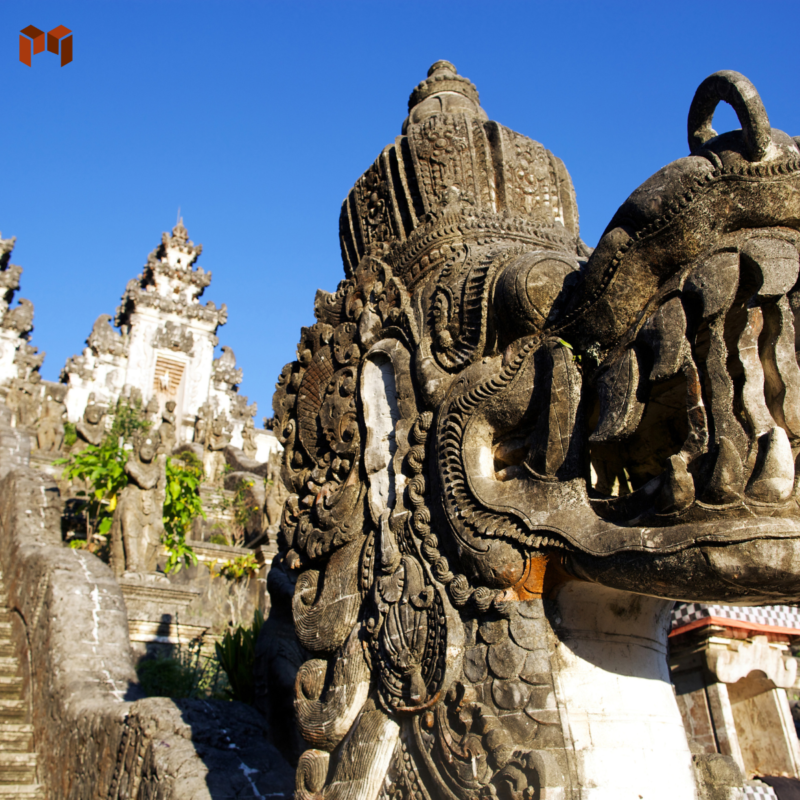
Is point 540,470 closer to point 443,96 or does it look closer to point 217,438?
point 443,96

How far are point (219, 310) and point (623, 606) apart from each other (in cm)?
3833

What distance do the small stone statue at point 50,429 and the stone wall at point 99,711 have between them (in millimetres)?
15247

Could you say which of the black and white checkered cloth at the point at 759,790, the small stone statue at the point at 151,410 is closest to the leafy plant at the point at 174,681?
the black and white checkered cloth at the point at 759,790

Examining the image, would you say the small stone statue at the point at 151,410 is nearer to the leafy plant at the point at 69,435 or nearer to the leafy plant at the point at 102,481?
the leafy plant at the point at 69,435

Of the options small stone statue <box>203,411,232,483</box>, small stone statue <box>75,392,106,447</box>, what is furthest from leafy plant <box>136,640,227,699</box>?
small stone statue <box>75,392,106,447</box>

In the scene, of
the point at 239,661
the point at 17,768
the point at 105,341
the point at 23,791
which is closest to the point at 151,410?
the point at 105,341

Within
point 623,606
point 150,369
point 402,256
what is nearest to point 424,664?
point 623,606

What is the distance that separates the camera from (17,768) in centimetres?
579

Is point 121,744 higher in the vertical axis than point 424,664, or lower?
lower

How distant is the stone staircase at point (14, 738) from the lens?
562 centimetres

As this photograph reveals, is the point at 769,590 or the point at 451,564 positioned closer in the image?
the point at 769,590

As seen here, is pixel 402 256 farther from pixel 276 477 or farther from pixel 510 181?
pixel 276 477

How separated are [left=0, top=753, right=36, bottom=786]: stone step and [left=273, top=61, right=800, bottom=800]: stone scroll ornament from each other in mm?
3429

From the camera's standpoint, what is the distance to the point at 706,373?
248cm
